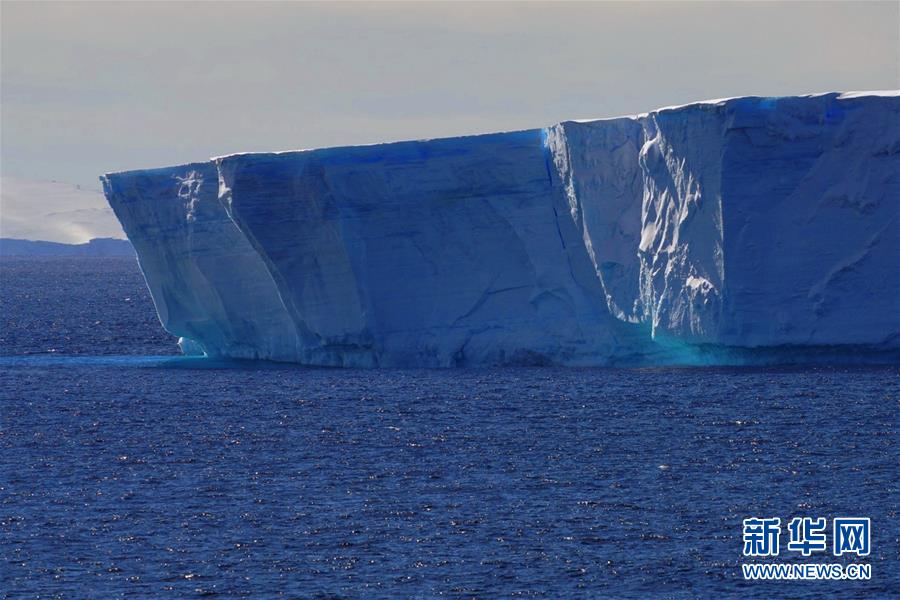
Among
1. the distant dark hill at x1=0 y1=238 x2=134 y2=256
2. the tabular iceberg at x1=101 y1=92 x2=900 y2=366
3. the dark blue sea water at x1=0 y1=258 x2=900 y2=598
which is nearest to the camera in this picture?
the dark blue sea water at x1=0 y1=258 x2=900 y2=598

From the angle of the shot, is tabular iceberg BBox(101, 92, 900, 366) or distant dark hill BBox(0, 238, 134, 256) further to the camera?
distant dark hill BBox(0, 238, 134, 256)

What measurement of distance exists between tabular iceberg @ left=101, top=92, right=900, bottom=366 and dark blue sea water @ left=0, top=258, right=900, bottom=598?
0.90m

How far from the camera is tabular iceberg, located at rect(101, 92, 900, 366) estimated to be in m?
25.8

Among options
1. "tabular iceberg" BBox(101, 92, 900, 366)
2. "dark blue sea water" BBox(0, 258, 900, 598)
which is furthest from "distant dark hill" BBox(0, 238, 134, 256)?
"dark blue sea water" BBox(0, 258, 900, 598)

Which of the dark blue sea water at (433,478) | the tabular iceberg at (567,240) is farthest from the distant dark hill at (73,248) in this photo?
the dark blue sea water at (433,478)

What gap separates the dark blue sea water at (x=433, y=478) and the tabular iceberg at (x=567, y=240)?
0.90m

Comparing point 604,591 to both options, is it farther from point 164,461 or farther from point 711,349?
point 711,349

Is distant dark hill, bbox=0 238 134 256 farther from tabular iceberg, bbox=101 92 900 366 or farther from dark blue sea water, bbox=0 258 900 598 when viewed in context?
dark blue sea water, bbox=0 258 900 598

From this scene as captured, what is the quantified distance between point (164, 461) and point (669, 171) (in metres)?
9.94

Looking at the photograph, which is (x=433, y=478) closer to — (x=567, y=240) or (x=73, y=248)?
(x=567, y=240)

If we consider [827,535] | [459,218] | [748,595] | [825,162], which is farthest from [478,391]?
[748,595]

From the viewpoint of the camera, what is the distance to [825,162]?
25859 millimetres

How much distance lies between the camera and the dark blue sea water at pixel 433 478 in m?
15.8

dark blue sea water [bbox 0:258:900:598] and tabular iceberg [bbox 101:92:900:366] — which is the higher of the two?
tabular iceberg [bbox 101:92:900:366]
